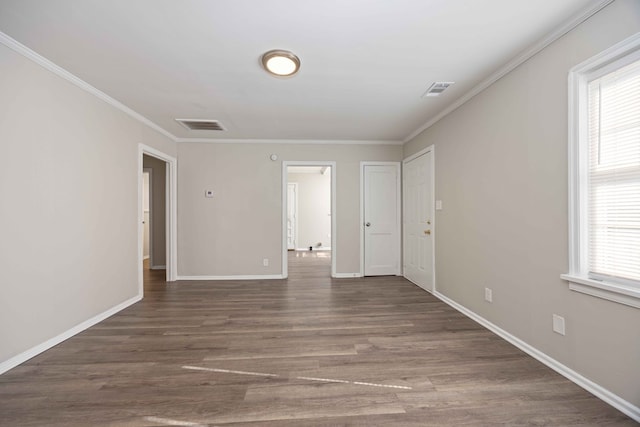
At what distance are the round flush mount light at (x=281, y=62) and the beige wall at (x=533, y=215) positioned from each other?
1911mm

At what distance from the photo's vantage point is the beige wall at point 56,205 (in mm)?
1971

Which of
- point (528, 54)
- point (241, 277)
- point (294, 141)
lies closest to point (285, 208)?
point (294, 141)

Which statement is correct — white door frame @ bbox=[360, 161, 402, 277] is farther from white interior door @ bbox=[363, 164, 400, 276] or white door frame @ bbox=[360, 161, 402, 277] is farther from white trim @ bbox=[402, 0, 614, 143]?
white trim @ bbox=[402, 0, 614, 143]

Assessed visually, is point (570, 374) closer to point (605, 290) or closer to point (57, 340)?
point (605, 290)

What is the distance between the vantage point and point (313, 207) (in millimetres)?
8328

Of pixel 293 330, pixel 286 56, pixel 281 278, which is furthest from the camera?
pixel 281 278

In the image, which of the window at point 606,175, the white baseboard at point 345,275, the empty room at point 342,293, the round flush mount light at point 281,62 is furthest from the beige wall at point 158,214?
the window at point 606,175

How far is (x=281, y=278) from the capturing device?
4637 mm

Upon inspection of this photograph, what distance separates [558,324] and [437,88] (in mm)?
2342

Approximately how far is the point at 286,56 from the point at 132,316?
3198 millimetres

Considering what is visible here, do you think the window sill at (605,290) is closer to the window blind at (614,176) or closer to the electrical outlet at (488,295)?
the window blind at (614,176)

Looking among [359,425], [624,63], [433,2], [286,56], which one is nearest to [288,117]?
[286,56]

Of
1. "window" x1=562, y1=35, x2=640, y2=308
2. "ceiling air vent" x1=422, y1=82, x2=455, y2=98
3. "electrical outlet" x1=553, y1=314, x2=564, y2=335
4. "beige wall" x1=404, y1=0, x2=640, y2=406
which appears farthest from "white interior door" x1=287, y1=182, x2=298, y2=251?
"window" x1=562, y1=35, x2=640, y2=308

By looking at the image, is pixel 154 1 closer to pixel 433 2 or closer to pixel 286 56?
pixel 286 56
